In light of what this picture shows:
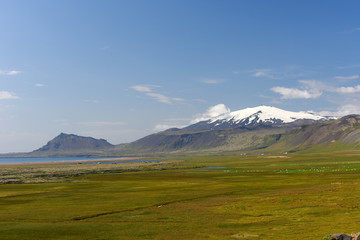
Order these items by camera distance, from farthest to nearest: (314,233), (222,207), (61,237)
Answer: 1. (222,207)
2. (61,237)
3. (314,233)

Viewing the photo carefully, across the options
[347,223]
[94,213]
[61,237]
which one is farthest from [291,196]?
[61,237]

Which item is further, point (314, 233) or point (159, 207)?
point (159, 207)

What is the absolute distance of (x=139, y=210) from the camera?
49.2 metres

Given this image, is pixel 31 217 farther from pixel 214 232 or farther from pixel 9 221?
pixel 214 232

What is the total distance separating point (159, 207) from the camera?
168ft

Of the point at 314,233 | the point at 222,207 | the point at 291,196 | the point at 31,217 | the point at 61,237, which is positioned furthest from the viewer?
the point at 291,196

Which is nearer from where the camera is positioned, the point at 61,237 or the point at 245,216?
the point at 61,237

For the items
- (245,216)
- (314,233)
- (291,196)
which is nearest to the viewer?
(314,233)

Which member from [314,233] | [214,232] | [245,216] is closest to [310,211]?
[245,216]

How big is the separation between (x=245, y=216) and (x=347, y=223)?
467 inches

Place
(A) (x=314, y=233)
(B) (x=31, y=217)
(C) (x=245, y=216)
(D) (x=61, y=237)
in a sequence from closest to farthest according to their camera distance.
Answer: (A) (x=314, y=233) → (D) (x=61, y=237) → (C) (x=245, y=216) → (B) (x=31, y=217)

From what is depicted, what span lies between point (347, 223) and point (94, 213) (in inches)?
1253

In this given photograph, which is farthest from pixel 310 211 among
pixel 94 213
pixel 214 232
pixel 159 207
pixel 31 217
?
pixel 31 217

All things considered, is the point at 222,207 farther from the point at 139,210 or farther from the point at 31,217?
the point at 31,217
